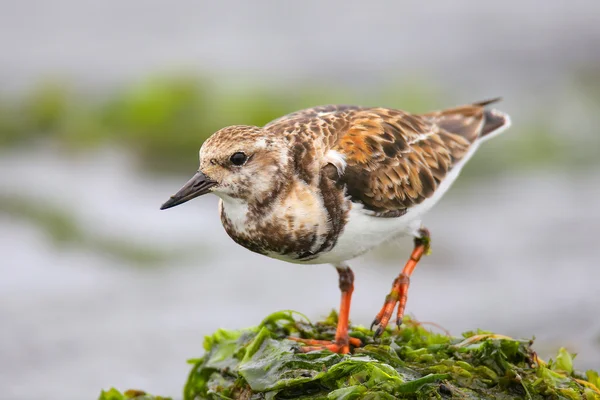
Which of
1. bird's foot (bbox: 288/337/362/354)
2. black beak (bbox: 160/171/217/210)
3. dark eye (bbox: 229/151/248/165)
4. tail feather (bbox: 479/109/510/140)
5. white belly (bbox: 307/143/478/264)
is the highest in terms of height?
tail feather (bbox: 479/109/510/140)

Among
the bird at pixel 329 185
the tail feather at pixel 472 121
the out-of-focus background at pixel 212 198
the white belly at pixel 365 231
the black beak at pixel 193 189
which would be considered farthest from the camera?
the out-of-focus background at pixel 212 198

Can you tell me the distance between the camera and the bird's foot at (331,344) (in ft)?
14.4

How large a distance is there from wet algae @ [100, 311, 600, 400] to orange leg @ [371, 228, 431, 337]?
81mm

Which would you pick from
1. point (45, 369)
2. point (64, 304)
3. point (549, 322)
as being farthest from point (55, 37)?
point (549, 322)

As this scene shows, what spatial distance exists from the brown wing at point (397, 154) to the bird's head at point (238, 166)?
38 centimetres

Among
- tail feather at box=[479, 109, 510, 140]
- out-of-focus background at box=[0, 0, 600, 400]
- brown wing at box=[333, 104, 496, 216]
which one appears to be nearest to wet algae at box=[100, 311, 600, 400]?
brown wing at box=[333, 104, 496, 216]

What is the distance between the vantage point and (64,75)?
11.0 metres

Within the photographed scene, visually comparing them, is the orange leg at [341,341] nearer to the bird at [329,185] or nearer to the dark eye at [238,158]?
the bird at [329,185]

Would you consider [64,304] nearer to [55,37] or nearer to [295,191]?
[295,191]

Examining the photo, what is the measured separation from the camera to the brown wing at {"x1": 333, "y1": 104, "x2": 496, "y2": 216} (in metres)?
A: 4.49

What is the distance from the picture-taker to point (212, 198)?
8562mm

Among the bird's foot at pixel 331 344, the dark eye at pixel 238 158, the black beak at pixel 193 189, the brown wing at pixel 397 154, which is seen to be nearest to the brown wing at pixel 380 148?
the brown wing at pixel 397 154

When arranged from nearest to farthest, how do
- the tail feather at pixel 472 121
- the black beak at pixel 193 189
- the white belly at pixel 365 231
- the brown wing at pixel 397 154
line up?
the black beak at pixel 193 189 → the white belly at pixel 365 231 → the brown wing at pixel 397 154 → the tail feather at pixel 472 121

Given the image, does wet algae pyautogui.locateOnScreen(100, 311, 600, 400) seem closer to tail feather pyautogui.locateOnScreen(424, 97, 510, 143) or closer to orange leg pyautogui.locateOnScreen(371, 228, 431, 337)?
orange leg pyautogui.locateOnScreen(371, 228, 431, 337)
